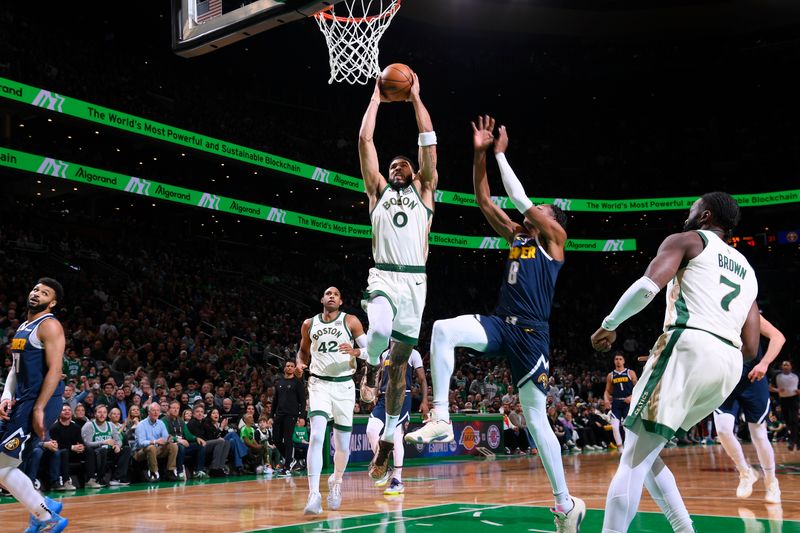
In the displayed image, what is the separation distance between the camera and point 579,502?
19.1 feet

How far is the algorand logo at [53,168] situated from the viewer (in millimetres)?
22812

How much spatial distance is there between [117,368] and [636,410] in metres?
14.6

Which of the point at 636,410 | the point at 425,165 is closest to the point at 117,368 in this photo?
the point at 425,165

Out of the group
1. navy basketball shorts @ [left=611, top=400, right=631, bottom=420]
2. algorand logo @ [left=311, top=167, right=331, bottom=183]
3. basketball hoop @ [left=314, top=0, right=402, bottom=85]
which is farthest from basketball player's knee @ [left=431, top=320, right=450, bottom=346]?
algorand logo @ [left=311, top=167, right=331, bottom=183]

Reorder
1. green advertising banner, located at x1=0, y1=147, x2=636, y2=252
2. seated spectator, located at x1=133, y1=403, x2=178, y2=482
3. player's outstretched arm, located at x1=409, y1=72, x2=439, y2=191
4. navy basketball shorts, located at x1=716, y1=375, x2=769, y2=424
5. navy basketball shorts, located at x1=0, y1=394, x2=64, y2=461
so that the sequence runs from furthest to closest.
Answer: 1. green advertising banner, located at x1=0, y1=147, x2=636, y2=252
2. seated spectator, located at x1=133, y1=403, x2=178, y2=482
3. navy basketball shorts, located at x1=716, y1=375, x2=769, y2=424
4. navy basketball shorts, located at x1=0, y1=394, x2=64, y2=461
5. player's outstretched arm, located at x1=409, y1=72, x2=439, y2=191

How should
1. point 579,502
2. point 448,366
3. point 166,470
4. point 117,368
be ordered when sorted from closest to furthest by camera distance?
point 448,366 → point 579,502 → point 166,470 → point 117,368

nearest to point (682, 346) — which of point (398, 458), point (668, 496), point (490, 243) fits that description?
point (668, 496)

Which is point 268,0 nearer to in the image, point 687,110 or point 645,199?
point 645,199

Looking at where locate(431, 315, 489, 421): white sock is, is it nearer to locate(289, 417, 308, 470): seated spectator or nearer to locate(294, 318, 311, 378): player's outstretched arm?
locate(294, 318, 311, 378): player's outstretched arm

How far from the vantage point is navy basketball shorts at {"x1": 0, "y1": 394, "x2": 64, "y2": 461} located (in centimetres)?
635

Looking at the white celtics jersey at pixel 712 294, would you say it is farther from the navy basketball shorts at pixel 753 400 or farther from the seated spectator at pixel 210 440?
the seated spectator at pixel 210 440

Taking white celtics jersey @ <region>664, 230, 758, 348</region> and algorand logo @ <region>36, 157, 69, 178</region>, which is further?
algorand logo @ <region>36, 157, 69, 178</region>

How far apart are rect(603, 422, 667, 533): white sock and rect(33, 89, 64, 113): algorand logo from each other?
21.5m

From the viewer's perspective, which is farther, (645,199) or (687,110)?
(687,110)
